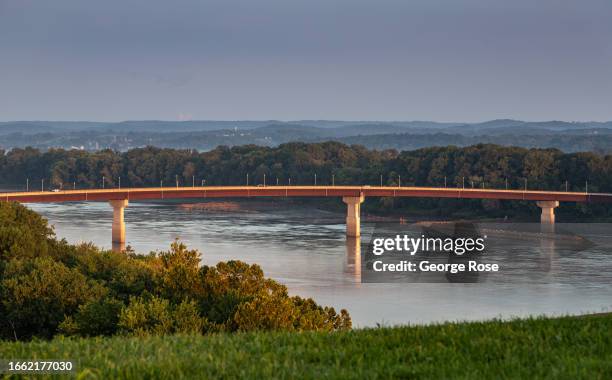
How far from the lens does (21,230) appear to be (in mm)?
52906

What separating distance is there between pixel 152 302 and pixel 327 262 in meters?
64.2

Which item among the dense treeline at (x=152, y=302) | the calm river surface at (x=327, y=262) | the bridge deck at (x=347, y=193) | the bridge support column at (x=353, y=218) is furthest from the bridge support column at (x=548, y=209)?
the dense treeline at (x=152, y=302)

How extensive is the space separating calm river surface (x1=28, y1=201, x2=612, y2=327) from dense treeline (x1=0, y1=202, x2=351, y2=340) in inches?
262

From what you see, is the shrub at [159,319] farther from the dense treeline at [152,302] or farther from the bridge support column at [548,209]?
the bridge support column at [548,209]

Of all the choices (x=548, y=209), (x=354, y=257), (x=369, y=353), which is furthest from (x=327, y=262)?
(x=369, y=353)

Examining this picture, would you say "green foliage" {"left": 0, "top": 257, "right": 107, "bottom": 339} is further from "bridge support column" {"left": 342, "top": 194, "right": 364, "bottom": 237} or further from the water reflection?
"bridge support column" {"left": 342, "top": 194, "right": 364, "bottom": 237}

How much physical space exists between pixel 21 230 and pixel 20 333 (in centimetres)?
1814

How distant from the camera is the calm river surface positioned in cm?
6539

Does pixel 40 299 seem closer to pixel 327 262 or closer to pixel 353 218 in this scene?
pixel 327 262

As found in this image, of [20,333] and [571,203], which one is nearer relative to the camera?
[20,333]

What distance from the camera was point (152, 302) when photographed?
99.7ft

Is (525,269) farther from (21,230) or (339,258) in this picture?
(21,230)

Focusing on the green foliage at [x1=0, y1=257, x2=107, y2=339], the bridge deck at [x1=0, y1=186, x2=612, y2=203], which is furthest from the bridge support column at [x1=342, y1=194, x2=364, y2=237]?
the green foliage at [x1=0, y1=257, x2=107, y2=339]

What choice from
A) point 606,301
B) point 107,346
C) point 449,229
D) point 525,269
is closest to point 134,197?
point 449,229
